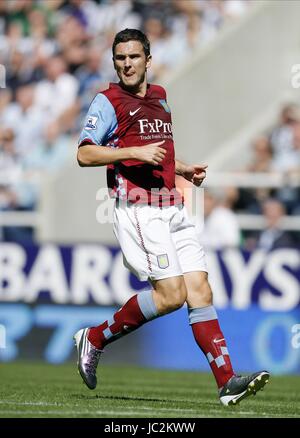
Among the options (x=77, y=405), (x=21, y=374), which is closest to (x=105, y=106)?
(x=77, y=405)

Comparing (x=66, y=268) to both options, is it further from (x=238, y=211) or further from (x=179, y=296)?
(x=179, y=296)

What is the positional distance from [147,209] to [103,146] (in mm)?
526

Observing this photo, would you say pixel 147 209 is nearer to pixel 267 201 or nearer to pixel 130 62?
pixel 130 62

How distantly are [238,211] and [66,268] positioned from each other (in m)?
2.21

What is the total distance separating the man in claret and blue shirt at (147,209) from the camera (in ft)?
25.7

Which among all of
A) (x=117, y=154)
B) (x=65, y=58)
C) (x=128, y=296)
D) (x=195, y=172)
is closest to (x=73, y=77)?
(x=65, y=58)

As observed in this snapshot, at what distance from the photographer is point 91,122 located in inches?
307

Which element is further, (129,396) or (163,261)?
(129,396)

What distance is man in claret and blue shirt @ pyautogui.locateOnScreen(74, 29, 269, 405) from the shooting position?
782cm

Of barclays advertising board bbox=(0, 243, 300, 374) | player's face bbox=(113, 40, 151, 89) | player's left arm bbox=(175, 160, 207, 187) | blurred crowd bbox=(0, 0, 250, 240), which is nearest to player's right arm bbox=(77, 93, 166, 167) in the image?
player's face bbox=(113, 40, 151, 89)

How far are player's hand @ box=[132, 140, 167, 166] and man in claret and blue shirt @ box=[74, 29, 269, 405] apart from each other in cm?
25

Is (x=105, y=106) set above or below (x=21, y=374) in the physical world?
above
